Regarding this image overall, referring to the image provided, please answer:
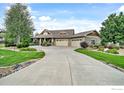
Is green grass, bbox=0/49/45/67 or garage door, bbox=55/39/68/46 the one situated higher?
garage door, bbox=55/39/68/46

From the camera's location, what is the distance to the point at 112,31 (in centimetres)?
2156

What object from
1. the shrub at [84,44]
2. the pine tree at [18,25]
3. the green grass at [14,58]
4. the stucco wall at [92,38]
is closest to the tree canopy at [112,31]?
the stucco wall at [92,38]

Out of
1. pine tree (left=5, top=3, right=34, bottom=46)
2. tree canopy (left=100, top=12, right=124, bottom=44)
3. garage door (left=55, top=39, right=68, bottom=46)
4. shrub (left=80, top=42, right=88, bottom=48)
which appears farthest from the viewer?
shrub (left=80, top=42, right=88, bottom=48)

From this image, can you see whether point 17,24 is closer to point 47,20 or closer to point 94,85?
point 47,20

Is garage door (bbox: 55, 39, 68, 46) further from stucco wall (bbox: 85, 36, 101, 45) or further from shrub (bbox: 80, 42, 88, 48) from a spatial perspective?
stucco wall (bbox: 85, 36, 101, 45)

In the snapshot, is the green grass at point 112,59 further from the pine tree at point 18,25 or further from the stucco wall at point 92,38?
the stucco wall at point 92,38

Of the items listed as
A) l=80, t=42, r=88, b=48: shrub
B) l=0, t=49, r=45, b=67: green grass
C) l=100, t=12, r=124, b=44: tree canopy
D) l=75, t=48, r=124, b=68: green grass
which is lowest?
l=75, t=48, r=124, b=68: green grass

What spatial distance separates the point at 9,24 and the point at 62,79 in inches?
582

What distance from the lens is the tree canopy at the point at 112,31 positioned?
20.9 m

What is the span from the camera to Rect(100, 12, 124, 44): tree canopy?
20.9 m

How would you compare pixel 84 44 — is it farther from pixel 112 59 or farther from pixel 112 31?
pixel 112 59

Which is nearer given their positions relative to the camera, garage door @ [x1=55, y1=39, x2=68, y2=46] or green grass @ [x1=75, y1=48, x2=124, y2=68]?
green grass @ [x1=75, y1=48, x2=124, y2=68]

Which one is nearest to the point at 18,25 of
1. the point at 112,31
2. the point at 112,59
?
the point at 112,31

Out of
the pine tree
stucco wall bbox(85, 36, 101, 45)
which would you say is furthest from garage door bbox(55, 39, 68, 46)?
stucco wall bbox(85, 36, 101, 45)
